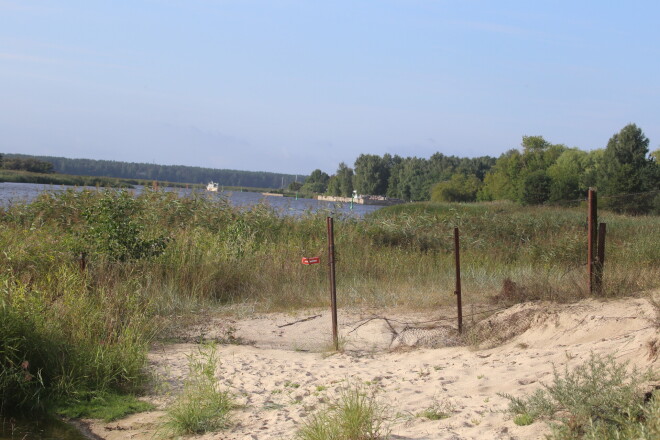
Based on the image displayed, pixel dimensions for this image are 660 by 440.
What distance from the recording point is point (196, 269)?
40.7ft

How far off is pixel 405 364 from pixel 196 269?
5.88 metres

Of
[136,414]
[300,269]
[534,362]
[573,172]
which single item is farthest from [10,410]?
[573,172]

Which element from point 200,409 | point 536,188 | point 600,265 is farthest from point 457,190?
point 200,409

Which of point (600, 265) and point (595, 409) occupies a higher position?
point (600, 265)

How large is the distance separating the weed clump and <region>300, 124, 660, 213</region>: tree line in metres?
8.08

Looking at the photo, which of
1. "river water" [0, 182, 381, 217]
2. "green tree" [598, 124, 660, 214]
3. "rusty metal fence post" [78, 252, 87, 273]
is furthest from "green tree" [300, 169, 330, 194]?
"rusty metal fence post" [78, 252, 87, 273]

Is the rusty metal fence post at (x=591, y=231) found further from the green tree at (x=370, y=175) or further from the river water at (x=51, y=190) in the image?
the green tree at (x=370, y=175)

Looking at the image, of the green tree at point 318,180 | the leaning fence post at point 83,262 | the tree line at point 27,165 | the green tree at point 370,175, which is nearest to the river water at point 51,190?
the leaning fence post at point 83,262

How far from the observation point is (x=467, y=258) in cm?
1531

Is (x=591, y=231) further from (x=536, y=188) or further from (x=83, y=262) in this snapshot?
(x=536, y=188)

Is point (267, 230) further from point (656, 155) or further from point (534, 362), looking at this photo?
point (656, 155)

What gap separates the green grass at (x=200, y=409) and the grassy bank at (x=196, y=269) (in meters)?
1.20

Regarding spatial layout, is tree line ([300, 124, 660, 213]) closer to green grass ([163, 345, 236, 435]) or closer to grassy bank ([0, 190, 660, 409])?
grassy bank ([0, 190, 660, 409])

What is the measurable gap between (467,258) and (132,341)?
30.1ft
